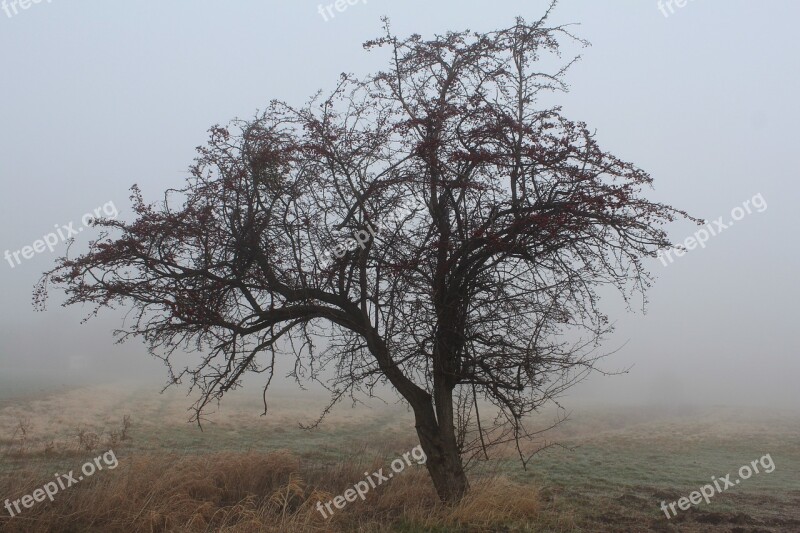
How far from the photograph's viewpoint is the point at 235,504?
8633 mm

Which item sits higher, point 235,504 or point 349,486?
point 235,504

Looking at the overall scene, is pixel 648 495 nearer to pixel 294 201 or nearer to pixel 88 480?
pixel 294 201

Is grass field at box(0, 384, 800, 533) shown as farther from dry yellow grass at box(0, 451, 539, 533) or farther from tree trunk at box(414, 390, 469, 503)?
tree trunk at box(414, 390, 469, 503)

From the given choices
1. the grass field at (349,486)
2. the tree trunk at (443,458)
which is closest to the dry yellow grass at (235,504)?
the grass field at (349,486)

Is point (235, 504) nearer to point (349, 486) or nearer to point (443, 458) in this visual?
point (349, 486)

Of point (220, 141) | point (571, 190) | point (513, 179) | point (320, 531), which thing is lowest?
point (320, 531)

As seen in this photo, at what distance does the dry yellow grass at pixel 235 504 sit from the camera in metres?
7.36

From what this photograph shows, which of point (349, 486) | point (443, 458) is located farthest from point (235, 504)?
point (443, 458)

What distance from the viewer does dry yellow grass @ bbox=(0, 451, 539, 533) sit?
290 inches

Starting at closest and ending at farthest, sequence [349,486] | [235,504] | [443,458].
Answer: [235,504], [443,458], [349,486]

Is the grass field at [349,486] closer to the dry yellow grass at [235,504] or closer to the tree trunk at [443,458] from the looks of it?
the dry yellow grass at [235,504]

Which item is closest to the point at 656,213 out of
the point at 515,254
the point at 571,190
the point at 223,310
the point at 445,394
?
the point at 571,190

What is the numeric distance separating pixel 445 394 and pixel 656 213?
4082 mm

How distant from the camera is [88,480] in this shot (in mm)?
8953
